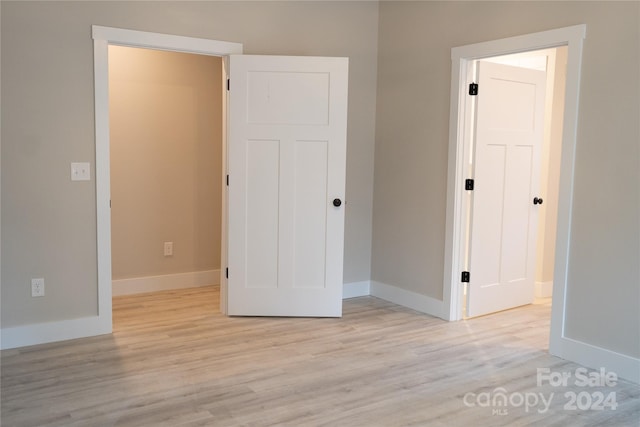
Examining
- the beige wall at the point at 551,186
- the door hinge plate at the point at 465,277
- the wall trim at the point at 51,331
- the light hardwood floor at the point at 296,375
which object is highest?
the beige wall at the point at 551,186

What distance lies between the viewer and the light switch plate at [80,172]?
367cm

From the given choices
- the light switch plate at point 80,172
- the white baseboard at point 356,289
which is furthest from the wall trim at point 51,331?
the white baseboard at point 356,289

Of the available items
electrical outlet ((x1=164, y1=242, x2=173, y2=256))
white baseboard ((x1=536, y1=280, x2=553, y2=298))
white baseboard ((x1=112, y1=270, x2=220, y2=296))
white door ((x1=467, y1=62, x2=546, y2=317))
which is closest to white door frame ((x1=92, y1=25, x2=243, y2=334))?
white baseboard ((x1=112, y1=270, x2=220, y2=296))

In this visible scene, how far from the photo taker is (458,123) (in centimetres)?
419

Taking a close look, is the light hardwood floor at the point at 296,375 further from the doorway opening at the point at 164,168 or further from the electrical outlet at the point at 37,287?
the doorway opening at the point at 164,168

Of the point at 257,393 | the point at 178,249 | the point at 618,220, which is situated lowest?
the point at 257,393

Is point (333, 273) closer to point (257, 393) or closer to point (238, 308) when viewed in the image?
point (238, 308)

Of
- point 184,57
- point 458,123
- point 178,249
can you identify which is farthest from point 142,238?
point 458,123

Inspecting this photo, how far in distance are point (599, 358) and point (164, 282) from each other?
145 inches

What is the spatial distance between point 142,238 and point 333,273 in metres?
1.94

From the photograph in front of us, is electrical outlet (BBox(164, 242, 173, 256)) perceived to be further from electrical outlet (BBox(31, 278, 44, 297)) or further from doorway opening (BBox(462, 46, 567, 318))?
doorway opening (BBox(462, 46, 567, 318))

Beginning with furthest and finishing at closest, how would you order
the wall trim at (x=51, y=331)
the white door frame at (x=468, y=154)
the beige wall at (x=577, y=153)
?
the wall trim at (x=51, y=331) < the white door frame at (x=468, y=154) < the beige wall at (x=577, y=153)

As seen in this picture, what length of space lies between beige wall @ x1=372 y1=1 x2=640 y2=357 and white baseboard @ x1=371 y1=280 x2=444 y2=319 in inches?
2.1

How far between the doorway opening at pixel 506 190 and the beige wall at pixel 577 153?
0.25 metres
